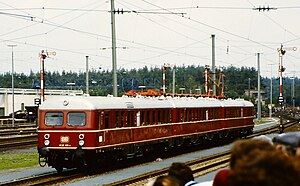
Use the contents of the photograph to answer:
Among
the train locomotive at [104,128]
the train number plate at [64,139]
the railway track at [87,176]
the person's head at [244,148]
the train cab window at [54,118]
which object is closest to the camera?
the person's head at [244,148]

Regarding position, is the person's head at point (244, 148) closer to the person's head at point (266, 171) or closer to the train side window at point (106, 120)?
the person's head at point (266, 171)

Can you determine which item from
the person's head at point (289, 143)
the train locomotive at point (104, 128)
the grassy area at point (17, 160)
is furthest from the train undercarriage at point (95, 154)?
the person's head at point (289, 143)

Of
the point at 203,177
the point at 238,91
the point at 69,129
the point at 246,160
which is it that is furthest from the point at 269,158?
the point at 238,91

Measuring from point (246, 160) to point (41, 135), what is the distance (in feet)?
68.2

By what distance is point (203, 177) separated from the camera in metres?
20.4

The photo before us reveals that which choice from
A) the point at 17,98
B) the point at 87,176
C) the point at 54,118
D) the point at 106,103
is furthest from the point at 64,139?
the point at 17,98

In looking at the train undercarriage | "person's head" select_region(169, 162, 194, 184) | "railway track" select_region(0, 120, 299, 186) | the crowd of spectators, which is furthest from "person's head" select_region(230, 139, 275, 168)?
the train undercarriage

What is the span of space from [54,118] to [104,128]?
72.7 inches

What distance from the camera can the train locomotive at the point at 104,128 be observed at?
22984 mm

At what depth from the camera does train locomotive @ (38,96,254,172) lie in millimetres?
22984

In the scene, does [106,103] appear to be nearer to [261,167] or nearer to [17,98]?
[261,167]

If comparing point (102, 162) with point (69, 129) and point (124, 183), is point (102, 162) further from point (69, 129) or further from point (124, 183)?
point (124, 183)

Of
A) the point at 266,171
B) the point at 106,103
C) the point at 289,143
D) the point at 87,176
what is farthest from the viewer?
the point at 106,103

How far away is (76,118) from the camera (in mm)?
23406
